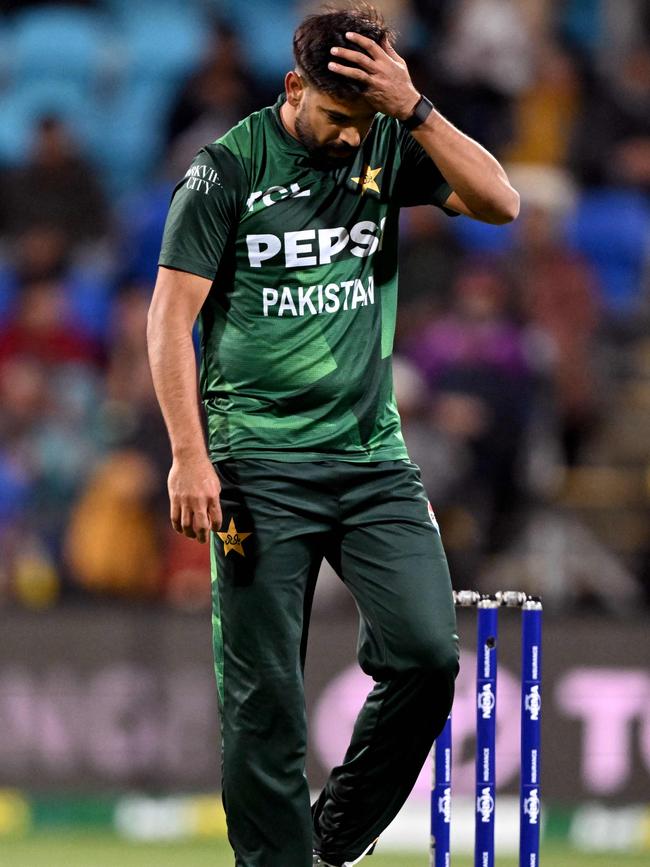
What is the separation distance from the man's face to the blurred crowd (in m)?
4.00

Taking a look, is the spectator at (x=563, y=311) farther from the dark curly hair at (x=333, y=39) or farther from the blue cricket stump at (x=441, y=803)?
the dark curly hair at (x=333, y=39)

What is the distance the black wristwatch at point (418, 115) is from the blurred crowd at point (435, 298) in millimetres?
4142

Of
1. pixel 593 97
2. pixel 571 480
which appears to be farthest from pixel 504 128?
pixel 571 480

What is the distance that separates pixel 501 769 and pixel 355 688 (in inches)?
28.2

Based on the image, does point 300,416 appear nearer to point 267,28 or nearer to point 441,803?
point 441,803

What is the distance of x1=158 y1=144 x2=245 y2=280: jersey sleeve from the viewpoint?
4238 mm

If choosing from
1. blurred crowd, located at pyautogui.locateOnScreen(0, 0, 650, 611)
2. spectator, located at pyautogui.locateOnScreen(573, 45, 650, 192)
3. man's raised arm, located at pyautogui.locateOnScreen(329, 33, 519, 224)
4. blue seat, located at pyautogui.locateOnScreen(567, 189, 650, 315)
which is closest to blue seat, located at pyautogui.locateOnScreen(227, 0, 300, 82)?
blurred crowd, located at pyautogui.locateOnScreen(0, 0, 650, 611)

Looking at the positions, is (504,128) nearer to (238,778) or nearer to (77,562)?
(77,562)

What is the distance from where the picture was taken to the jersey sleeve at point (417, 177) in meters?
4.43

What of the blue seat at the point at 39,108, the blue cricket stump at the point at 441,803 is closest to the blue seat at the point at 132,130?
the blue seat at the point at 39,108

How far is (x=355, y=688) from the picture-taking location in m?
7.77

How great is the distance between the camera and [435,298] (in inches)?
365

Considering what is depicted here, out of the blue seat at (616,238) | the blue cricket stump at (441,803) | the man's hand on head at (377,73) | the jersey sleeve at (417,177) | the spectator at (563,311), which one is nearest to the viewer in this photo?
the man's hand on head at (377,73)

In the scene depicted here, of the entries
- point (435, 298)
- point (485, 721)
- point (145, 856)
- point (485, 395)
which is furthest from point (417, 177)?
point (435, 298)
